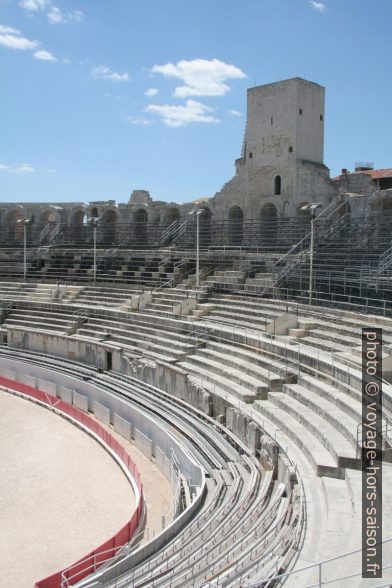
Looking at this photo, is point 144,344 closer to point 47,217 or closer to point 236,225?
point 236,225

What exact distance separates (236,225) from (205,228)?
262 centimetres

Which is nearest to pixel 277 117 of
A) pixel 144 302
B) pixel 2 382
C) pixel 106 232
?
pixel 144 302

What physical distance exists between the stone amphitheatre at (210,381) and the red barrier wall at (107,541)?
0.17ft

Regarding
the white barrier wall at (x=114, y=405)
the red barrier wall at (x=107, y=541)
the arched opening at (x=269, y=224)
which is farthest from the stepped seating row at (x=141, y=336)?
the arched opening at (x=269, y=224)

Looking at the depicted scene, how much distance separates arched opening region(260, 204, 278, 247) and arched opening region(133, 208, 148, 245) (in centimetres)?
873

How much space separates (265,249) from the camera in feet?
90.4

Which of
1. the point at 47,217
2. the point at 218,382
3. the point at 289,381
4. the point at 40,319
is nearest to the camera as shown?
the point at 289,381

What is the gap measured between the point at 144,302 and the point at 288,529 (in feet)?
58.1

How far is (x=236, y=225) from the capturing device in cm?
3070

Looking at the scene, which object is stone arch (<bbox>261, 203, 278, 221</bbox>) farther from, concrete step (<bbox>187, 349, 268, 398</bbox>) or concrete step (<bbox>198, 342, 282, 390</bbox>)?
concrete step (<bbox>187, 349, 268, 398</bbox>)

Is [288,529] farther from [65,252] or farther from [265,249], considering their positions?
[65,252]

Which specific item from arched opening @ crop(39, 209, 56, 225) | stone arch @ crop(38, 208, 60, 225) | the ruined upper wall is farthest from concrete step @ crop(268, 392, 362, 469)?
arched opening @ crop(39, 209, 56, 225)

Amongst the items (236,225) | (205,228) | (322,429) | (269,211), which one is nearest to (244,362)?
(322,429)

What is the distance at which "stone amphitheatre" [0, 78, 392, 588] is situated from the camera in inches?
345
